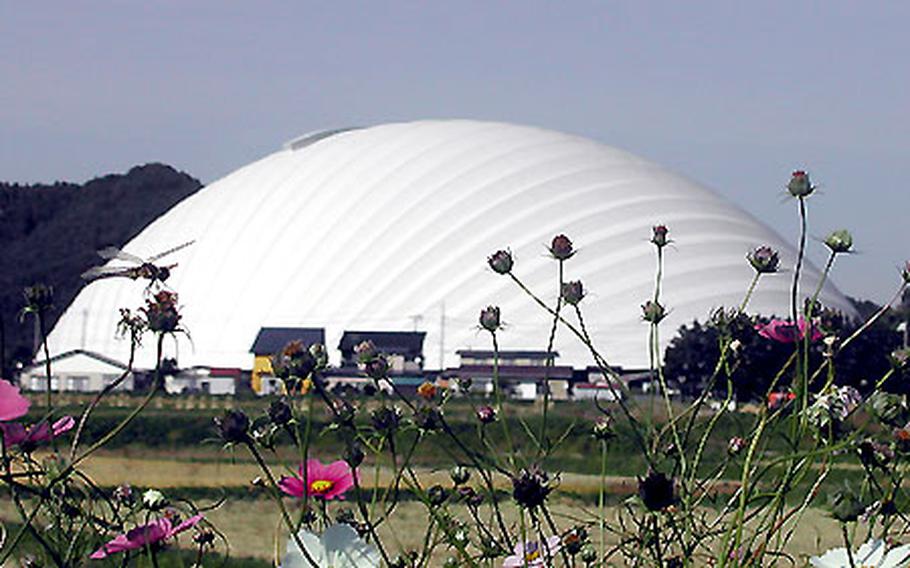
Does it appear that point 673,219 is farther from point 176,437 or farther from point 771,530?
point 771,530

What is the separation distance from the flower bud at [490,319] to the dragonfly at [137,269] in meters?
0.43

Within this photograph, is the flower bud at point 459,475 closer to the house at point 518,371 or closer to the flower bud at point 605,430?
the flower bud at point 605,430

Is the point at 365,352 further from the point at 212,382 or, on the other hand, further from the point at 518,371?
the point at 212,382

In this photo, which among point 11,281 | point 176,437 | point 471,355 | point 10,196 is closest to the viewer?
point 10,196

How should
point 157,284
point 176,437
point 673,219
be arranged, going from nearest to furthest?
point 157,284 → point 176,437 → point 673,219

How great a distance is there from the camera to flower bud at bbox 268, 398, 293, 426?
191cm

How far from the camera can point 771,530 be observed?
1726 millimetres

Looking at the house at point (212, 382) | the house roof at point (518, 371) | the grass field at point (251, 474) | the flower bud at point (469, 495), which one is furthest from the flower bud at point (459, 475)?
the house at point (212, 382)

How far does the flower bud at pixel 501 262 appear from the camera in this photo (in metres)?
2.33

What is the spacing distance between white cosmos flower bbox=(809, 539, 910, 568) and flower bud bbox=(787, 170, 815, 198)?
0.62 meters

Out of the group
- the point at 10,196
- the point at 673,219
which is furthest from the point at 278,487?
the point at 673,219

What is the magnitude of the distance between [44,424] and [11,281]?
98.1m

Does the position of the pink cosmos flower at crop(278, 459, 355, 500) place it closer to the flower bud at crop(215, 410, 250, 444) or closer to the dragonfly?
the flower bud at crop(215, 410, 250, 444)

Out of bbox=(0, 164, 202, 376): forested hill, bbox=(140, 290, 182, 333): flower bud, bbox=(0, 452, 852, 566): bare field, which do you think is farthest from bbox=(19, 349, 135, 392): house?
bbox=(140, 290, 182, 333): flower bud
